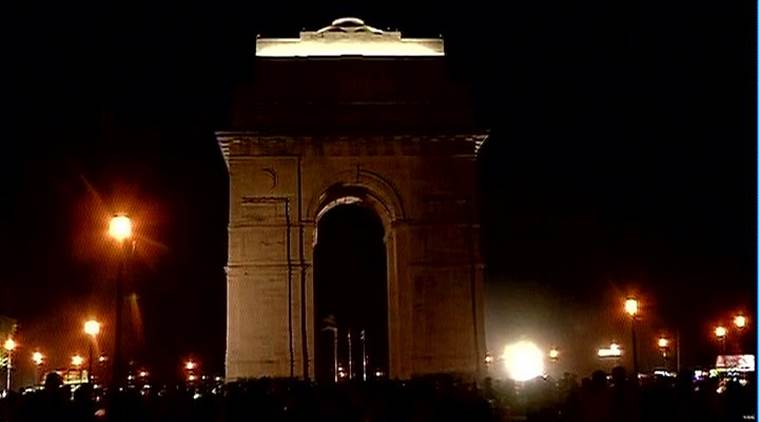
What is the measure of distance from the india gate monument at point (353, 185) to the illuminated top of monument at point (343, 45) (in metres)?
Answer: 0.03

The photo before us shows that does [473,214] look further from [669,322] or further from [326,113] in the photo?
[669,322]

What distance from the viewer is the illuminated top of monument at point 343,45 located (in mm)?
37531

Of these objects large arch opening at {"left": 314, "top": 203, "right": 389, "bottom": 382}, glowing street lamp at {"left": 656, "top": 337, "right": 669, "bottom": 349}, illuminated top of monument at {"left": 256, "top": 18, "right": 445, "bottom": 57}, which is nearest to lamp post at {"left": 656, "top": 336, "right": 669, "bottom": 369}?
glowing street lamp at {"left": 656, "top": 337, "right": 669, "bottom": 349}

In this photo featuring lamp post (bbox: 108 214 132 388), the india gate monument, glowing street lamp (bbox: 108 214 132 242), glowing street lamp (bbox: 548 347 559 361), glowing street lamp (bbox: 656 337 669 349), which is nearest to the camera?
lamp post (bbox: 108 214 132 388)

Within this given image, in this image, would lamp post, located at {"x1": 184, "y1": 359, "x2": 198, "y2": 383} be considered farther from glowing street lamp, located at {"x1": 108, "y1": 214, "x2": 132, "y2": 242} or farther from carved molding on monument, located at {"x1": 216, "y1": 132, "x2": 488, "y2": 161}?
glowing street lamp, located at {"x1": 108, "y1": 214, "x2": 132, "y2": 242}

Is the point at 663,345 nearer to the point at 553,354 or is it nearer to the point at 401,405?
the point at 553,354

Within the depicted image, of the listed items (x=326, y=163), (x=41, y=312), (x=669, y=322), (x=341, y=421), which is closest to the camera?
(x=341, y=421)

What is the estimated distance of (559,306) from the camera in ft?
213

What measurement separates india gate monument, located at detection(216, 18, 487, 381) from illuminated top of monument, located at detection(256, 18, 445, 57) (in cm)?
3

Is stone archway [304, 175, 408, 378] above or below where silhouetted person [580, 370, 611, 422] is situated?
above

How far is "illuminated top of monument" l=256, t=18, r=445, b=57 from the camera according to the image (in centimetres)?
3753

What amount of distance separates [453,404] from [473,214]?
24673mm

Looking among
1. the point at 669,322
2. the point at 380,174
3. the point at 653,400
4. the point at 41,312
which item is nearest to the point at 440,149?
the point at 380,174

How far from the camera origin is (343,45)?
3759 centimetres
